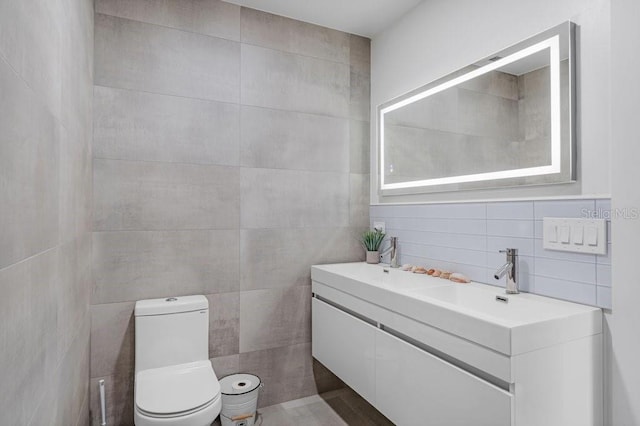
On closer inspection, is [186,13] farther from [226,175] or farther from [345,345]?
[345,345]

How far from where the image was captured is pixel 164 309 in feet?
6.62

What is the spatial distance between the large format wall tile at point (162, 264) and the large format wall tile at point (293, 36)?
4.14 ft

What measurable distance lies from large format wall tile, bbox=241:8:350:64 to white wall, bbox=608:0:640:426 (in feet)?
5.47

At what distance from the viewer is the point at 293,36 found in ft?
8.24

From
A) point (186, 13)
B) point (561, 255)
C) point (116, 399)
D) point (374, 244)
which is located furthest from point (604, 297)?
point (186, 13)

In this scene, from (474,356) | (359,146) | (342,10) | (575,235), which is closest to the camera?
(474,356)

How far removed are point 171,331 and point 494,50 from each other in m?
2.18

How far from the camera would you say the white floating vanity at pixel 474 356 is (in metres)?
1.18

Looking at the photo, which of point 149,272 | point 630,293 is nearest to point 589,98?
point 630,293

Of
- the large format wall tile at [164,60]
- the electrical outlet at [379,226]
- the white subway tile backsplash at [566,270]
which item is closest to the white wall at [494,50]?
the electrical outlet at [379,226]

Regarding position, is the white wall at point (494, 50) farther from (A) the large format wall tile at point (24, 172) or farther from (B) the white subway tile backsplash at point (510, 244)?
(A) the large format wall tile at point (24, 172)

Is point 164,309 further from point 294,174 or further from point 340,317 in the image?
point 294,174

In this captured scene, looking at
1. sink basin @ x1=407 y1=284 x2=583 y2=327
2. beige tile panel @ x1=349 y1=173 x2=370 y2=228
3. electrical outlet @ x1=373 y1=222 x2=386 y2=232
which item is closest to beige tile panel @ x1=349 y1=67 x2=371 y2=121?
beige tile panel @ x1=349 y1=173 x2=370 y2=228

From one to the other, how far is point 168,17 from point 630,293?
255 cm
